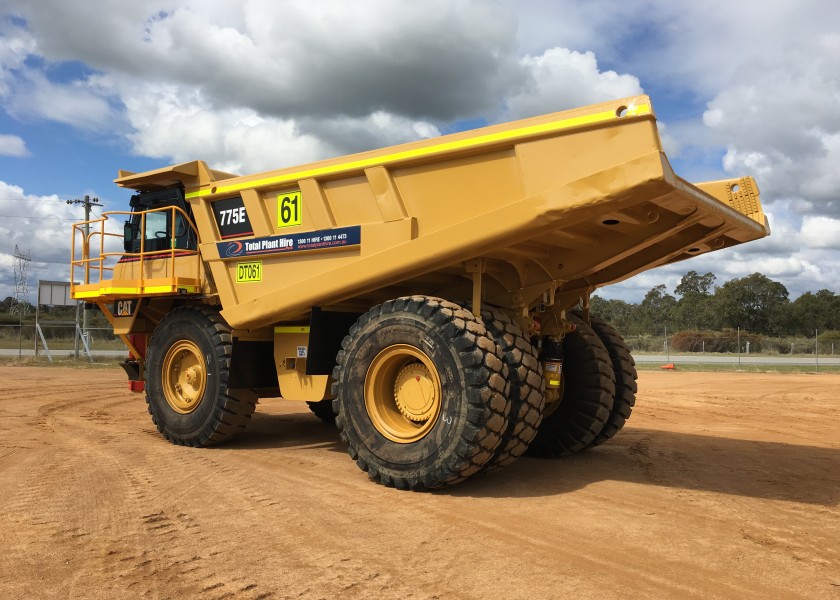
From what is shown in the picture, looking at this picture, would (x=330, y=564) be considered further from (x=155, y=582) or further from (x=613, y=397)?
(x=613, y=397)

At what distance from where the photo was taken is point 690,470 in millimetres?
6238

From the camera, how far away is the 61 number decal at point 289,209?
659 centimetres

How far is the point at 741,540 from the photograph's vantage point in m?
4.12

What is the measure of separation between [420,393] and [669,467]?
8.59 ft

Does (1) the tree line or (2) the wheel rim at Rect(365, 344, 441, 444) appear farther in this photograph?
(1) the tree line

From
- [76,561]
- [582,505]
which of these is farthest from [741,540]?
[76,561]

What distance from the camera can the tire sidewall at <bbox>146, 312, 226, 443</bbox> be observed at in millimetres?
7232

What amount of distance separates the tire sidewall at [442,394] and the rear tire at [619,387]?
240cm

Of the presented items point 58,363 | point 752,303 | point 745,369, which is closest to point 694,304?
point 752,303

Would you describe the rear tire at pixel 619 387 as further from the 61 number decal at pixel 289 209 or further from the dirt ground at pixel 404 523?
the 61 number decal at pixel 289 209

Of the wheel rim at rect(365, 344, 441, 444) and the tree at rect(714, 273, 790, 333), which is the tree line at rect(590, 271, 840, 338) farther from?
the wheel rim at rect(365, 344, 441, 444)

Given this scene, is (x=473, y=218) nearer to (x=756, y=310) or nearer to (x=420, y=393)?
(x=420, y=393)

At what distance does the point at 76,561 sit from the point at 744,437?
7.68 meters

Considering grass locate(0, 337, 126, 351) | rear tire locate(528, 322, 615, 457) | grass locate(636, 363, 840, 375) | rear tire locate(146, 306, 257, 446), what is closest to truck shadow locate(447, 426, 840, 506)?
rear tire locate(528, 322, 615, 457)
